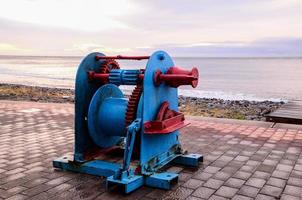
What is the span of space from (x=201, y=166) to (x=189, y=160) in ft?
0.60

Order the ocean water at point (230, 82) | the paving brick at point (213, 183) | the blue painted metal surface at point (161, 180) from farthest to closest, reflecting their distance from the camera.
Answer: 1. the ocean water at point (230, 82)
2. the paving brick at point (213, 183)
3. the blue painted metal surface at point (161, 180)

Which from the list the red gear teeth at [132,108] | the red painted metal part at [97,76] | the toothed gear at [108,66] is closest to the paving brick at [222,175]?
the red gear teeth at [132,108]

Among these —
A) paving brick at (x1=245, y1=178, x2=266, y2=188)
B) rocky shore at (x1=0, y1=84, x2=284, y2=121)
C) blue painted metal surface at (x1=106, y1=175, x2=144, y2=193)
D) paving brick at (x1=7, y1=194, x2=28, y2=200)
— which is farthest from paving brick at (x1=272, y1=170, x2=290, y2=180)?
rocky shore at (x1=0, y1=84, x2=284, y2=121)

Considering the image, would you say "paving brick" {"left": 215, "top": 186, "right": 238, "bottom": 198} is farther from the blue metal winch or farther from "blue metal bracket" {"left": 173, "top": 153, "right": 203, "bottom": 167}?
"blue metal bracket" {"left": 173, "top": 153, "right": 203, "bottom": 167}

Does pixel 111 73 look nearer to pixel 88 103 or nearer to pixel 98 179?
pixel 88 103

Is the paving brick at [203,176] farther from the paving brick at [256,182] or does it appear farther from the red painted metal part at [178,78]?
the red painted metal part at [178,78]

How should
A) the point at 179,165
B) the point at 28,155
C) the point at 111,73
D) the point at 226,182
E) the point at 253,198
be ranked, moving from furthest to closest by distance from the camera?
the point at 28,155 < the point at 179,165 < the point at 111,73 < the point at 226,182 < the point at 253,198

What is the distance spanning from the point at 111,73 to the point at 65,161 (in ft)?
4.14

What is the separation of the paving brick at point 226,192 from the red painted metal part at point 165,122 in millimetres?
844

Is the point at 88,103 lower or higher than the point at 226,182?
higher

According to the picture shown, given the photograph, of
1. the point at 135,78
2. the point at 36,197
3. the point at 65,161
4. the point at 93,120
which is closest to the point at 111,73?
the point at 135,78

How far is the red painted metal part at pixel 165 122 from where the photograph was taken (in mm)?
4051

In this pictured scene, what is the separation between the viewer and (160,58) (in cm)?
425

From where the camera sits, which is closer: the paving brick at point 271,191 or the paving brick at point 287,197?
the paving brick at point 287,197
